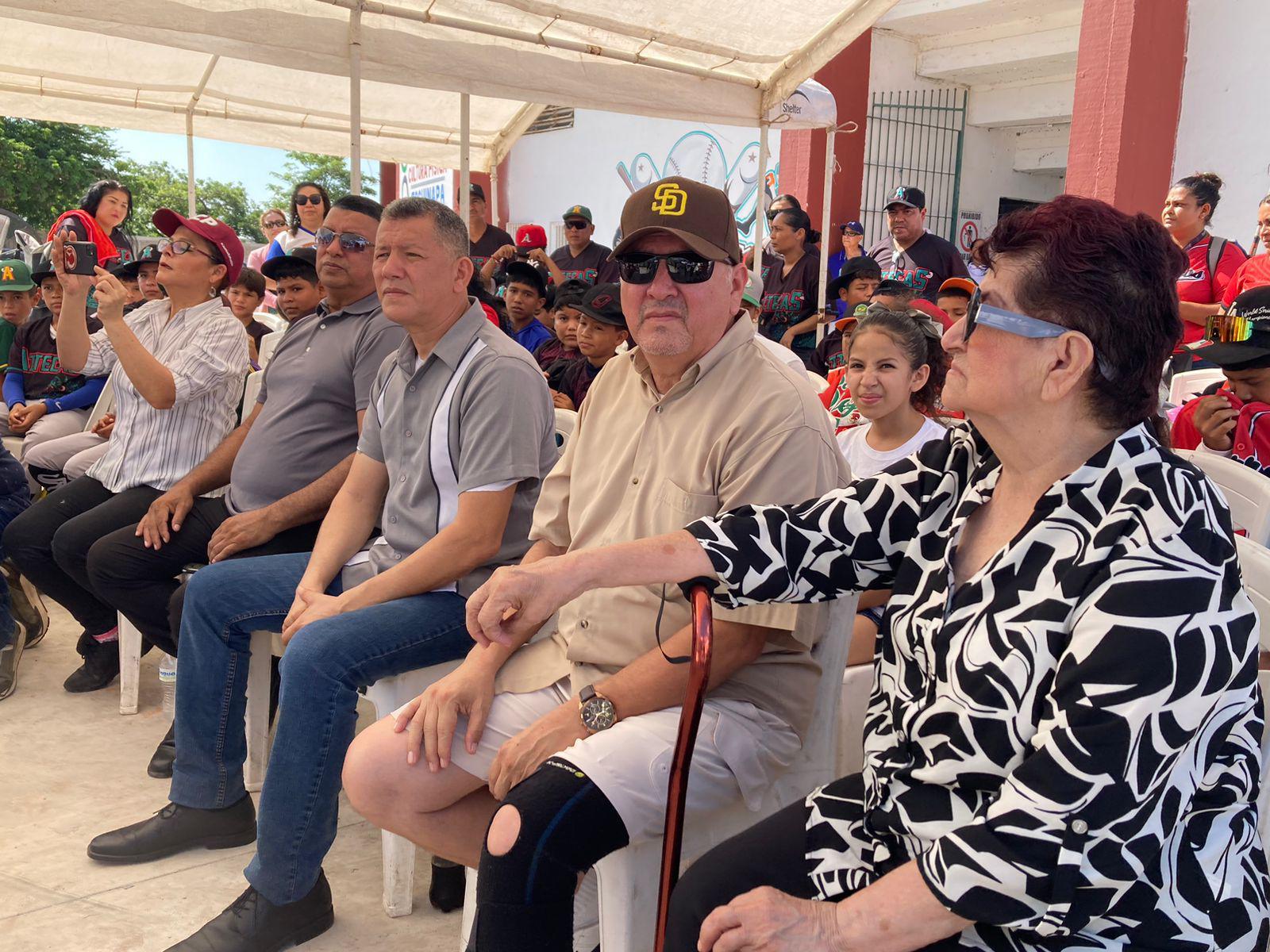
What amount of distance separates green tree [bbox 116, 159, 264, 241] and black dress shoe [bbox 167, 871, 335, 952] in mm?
37155

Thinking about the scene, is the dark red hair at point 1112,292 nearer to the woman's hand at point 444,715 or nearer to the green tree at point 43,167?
the woman's hand at point 444,715

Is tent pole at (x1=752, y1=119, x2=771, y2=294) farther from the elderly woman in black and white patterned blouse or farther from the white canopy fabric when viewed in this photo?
the elderly woman in black and white patterned blouse

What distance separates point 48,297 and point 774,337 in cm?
436

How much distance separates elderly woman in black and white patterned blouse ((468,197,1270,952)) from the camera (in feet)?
3.62

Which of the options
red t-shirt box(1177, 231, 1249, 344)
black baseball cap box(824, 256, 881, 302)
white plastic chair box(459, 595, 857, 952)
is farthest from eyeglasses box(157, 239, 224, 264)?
red t-shirt box(1177, 231, 1249, 344)

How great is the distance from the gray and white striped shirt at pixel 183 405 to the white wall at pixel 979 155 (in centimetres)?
876

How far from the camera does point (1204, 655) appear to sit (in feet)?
3.61

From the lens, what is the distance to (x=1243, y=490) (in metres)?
2.44

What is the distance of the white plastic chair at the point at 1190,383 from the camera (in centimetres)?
368

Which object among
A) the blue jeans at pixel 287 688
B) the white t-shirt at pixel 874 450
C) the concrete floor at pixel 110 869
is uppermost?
the white t-shirt at pixel 874 450

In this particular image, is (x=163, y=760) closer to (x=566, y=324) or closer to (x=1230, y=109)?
(x=566, y=324)

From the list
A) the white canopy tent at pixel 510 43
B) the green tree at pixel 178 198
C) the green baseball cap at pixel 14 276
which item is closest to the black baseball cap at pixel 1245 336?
the white canopy tent at pixel 510 43

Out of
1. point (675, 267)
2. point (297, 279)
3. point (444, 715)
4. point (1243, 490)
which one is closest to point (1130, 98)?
point (1243, 490)

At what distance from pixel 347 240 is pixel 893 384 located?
5.89ft
